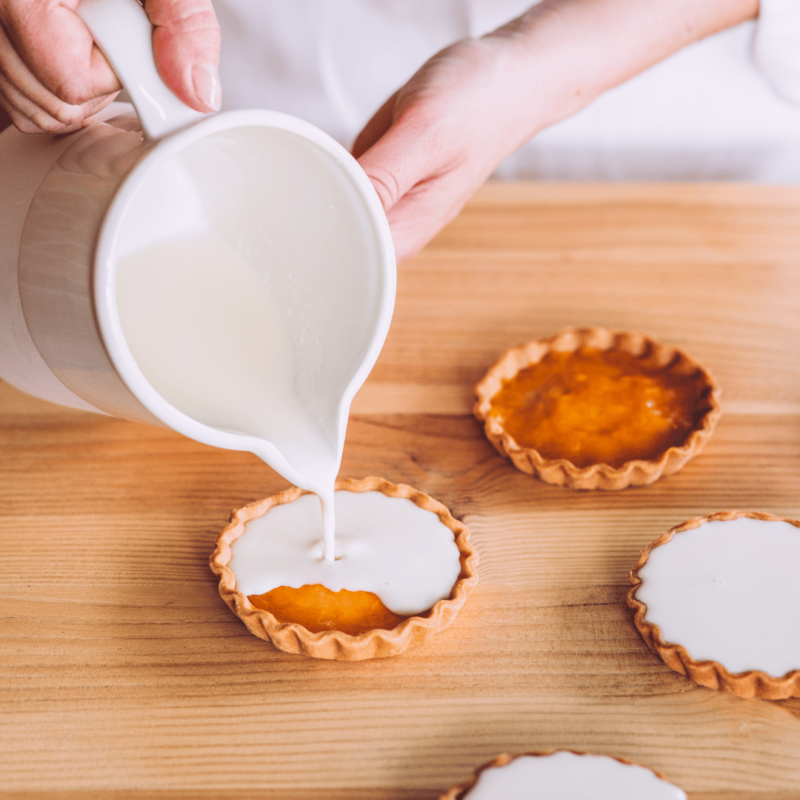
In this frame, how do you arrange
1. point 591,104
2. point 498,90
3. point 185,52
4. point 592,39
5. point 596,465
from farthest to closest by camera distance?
1. point 591,104
2. point 592,39
3. point 498,90
4. point 596,465
5. point 185,52

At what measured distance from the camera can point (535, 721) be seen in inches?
40.8

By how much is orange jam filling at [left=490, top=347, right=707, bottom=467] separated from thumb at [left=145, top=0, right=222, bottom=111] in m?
0.79

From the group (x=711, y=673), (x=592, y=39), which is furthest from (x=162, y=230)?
(x=592, y=39)

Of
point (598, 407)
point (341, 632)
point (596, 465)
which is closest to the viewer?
point (341, 632)

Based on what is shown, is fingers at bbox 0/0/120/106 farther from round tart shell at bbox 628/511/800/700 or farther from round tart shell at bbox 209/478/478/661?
round tart shell at bbox 628/511/800/700

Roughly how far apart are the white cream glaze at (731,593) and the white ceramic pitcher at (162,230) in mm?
495

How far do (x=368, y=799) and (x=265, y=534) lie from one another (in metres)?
0.43

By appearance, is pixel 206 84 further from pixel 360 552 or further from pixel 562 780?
pixel 562 780

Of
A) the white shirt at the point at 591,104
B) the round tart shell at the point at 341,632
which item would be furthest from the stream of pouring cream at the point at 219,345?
the white shirt at the point at 591,104

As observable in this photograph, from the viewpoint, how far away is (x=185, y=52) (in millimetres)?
836

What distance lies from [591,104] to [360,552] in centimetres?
131

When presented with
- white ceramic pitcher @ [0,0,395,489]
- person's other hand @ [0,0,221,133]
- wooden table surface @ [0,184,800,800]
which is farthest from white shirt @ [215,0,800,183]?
person's other hand @ [0,0,221,133]

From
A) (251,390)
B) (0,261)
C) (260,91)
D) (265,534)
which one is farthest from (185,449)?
(260,91)

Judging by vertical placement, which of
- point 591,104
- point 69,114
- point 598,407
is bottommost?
point 598,407
